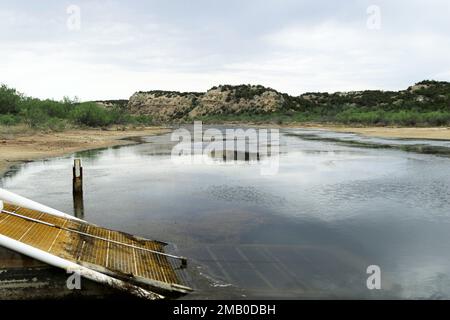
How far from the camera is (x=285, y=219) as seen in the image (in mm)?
13922

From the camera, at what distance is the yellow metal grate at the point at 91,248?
8.08 m

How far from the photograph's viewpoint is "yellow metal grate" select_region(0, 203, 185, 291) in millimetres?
8078

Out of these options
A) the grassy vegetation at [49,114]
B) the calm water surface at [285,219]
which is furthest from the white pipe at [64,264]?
the grassy vegetation at [49,114]

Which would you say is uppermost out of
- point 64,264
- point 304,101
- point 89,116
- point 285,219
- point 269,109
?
point 304,101

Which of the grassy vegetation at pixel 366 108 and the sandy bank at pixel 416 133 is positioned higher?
the grassy vegetation at pixel 366 108

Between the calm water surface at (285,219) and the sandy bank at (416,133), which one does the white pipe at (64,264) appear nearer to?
the calm water surface at (285,219)

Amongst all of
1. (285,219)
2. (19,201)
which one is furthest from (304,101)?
(19,201)

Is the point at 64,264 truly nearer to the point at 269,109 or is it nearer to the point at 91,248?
the point at 91,248

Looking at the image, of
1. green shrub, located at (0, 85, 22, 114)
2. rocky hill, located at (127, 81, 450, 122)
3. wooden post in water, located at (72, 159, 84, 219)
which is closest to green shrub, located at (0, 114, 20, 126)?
green shrub, located at (0, 85, 22, 114)

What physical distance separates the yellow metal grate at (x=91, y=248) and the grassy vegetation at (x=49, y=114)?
2047 inches

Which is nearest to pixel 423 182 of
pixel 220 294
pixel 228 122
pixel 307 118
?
pixel 220 294

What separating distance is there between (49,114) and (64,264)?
254 feet

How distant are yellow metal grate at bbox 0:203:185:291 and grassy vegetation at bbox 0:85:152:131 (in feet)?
171

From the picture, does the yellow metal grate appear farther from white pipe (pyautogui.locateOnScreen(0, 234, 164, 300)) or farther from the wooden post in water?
the wooden post in water
